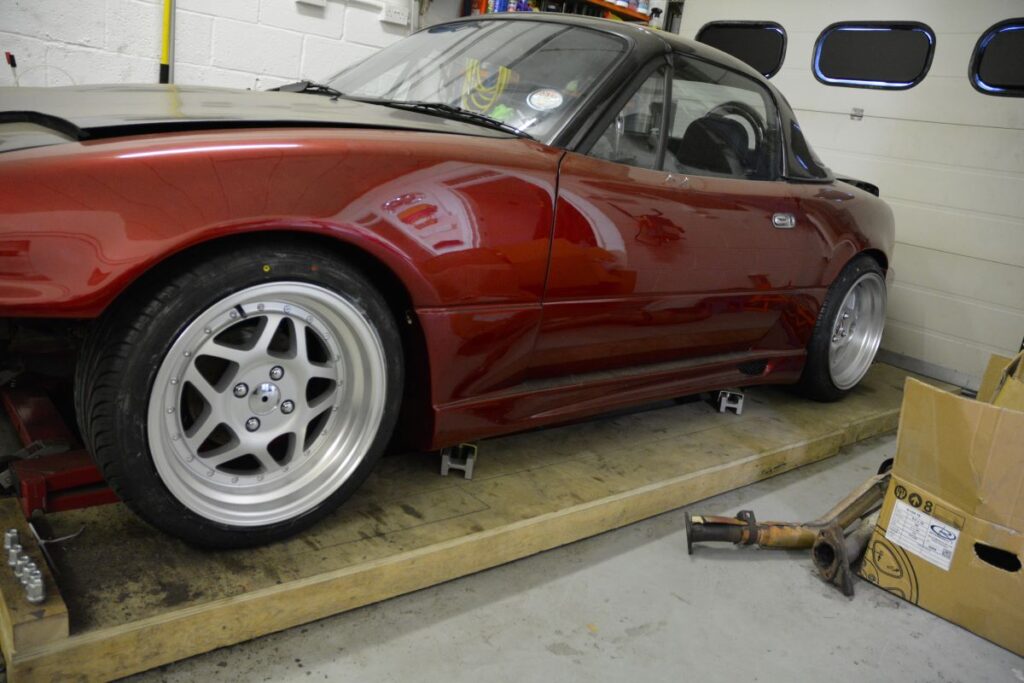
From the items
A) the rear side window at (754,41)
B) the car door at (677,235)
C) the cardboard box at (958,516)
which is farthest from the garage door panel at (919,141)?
the cardboard box at (958,516)

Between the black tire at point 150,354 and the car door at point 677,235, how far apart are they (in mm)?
711

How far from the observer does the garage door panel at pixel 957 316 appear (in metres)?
4.41

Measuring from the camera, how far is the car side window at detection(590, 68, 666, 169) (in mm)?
2193

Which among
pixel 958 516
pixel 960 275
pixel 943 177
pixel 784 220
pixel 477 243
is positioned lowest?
pixel 958 516

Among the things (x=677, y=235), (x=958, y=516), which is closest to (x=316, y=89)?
(x=677, y=235)

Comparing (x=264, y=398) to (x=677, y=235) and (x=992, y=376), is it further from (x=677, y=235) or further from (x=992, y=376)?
(x=992, y=376)

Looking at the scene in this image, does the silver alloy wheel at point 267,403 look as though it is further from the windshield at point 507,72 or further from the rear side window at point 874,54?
the rear side window at point 874,54

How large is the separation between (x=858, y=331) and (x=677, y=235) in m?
1.64

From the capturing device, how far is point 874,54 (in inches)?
190

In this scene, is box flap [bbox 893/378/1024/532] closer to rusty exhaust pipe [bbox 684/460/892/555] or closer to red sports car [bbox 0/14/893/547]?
rusty exhaust pipe [bbox 684/460/892/555]

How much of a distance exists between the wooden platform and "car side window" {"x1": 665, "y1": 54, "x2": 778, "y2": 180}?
0.94 metres

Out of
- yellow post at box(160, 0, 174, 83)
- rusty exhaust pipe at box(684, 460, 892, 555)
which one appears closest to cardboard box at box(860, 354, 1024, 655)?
rusty exhaust pipe at box(684, 460, 892, 555)

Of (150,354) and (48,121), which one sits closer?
(150,354)

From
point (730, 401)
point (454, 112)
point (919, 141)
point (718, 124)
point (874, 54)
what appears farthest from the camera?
point (874, 54)
